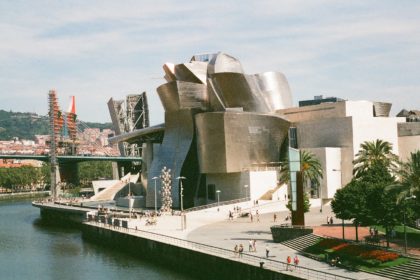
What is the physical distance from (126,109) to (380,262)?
12050 centimetres

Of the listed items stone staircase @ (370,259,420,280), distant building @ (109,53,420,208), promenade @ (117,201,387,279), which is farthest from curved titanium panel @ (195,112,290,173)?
stone staircase @ (370,259,420,280)

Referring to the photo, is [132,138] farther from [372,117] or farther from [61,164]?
[61,164]

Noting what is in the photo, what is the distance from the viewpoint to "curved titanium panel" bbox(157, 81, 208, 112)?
79562 millimetres

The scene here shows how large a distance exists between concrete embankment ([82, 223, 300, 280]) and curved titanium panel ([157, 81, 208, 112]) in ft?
75.4

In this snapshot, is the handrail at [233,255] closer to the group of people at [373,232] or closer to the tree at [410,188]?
the tree at [410,188]

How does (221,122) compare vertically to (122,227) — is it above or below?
above

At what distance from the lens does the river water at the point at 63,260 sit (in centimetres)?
4553

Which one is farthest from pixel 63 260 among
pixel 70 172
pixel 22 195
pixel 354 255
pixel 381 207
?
pixel 22 195

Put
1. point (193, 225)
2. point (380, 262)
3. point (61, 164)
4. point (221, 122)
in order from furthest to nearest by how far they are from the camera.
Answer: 1. point (61, 164)
2. point (221, 122)
3. point (193, 225)
4. point (380, 262)

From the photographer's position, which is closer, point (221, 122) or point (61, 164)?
point (221, 122)

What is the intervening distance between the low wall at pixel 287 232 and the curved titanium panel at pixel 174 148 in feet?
114

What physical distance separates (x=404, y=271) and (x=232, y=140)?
44568 mm

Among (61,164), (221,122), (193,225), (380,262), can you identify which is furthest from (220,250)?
(61,164)

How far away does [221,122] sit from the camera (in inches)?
2987
